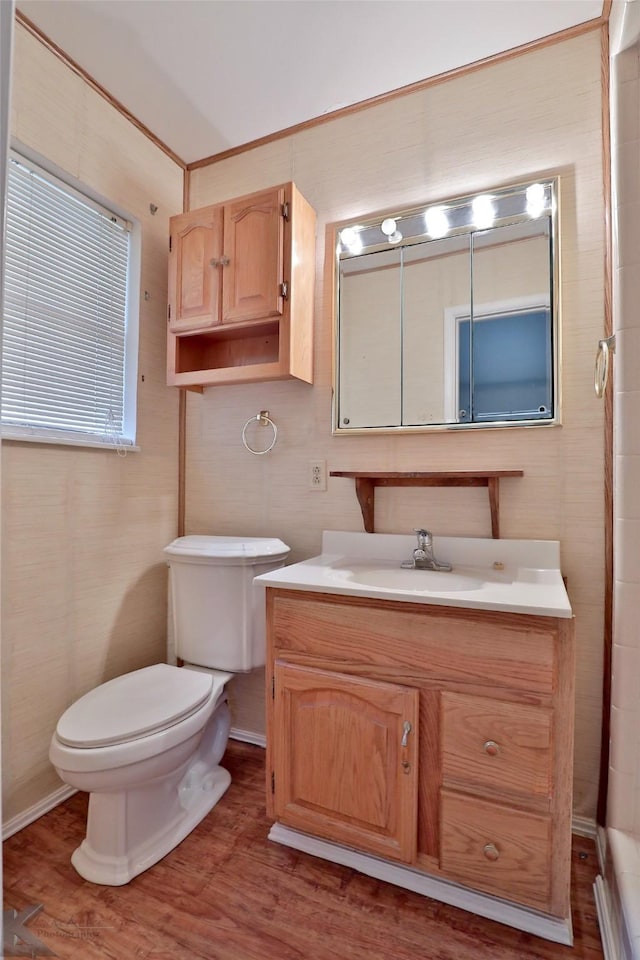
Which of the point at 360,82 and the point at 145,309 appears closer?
the point at 360,82

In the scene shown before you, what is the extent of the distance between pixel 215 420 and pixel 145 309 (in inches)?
20.2

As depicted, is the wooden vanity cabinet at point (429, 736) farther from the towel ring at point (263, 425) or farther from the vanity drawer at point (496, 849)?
the towel ring at point (263, 425)

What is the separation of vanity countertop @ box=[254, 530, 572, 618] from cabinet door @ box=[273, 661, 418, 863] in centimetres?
25

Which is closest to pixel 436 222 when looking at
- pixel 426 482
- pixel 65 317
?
pixel 426 482

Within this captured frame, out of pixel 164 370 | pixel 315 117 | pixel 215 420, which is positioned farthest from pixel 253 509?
pixel 315 117

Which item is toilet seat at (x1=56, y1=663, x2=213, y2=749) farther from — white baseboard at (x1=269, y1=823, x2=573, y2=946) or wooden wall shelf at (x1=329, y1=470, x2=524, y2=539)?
wooden wall shelf at (x1=329, y1=470, x2=524, y2=539)

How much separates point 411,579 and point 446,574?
11 centimetres

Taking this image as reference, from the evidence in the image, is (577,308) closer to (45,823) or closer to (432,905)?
(432,905)

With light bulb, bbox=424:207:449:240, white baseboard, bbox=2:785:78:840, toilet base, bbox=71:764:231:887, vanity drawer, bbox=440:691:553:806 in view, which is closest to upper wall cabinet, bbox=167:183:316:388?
light bulb, bbox=424:207:449:240

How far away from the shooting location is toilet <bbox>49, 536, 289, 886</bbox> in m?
1.30

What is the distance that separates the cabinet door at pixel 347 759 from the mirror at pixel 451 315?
2.87 ft

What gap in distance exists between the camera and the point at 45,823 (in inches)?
60.8

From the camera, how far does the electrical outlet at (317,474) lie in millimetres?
1875

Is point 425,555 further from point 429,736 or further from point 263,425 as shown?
point 263,425
